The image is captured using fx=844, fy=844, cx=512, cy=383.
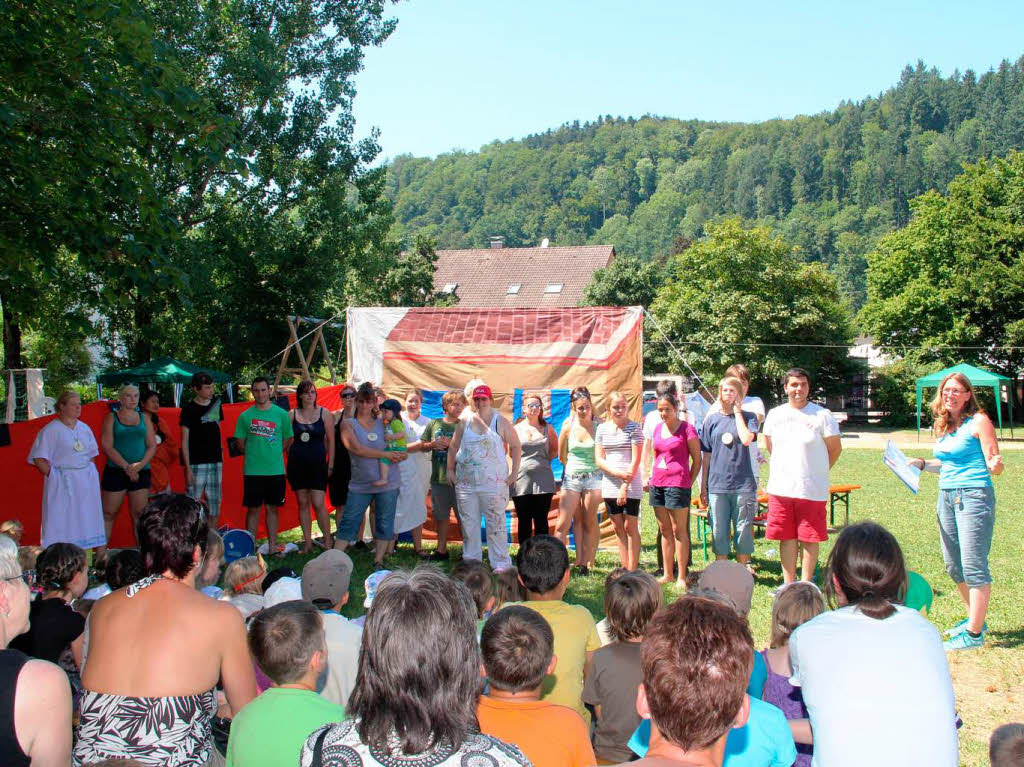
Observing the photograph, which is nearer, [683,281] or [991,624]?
[991,624]

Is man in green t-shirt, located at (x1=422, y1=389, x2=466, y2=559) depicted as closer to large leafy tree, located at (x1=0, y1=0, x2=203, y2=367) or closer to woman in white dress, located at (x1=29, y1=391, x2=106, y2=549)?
large leafy tree, located at (x1=0, y1=0, x2=203, y2=367)

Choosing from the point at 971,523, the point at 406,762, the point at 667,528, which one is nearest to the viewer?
the point at 406,762

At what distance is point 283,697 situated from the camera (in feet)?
7.95

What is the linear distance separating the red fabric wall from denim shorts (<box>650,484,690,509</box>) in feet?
14.7

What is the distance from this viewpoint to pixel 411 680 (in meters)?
1.70

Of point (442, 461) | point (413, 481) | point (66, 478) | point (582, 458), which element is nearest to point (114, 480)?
point (66, 478)

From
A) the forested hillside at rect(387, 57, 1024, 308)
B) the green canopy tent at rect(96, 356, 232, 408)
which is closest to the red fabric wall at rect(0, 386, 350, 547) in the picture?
the green canopy tent at rect(96, 356, 232, 408)

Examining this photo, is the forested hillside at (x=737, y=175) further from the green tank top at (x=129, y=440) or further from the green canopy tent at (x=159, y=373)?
the green tank top at (x=129, y=440)

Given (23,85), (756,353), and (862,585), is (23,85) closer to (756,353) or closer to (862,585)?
(862,585)

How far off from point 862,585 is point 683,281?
1705 inches

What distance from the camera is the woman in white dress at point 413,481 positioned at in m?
8.06

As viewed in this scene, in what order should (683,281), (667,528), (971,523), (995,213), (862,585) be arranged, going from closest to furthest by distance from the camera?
1. (862,585)
2. (971,523)
3. (667,528)
4. (995,213)
5. (683,281)

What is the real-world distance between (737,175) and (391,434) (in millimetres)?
149271

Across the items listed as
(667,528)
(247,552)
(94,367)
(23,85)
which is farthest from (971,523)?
(94,367)
